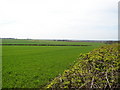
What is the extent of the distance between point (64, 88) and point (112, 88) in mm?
970

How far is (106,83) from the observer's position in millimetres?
2984

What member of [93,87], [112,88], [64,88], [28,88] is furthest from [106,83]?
[28,88]

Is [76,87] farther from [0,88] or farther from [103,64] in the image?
[0,88]

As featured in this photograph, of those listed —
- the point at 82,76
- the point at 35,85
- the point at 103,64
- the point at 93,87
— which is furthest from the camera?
the point at 35,85

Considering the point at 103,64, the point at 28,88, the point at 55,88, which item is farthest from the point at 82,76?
the point at 28,88

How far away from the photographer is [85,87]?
2.89m

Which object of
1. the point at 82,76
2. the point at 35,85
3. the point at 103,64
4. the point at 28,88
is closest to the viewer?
the point at 82,76

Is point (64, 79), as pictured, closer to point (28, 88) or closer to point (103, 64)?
point (103, 64)

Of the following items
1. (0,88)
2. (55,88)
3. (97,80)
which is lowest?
(0,88)

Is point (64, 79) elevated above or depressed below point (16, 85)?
above

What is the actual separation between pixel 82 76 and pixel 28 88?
3139 mm

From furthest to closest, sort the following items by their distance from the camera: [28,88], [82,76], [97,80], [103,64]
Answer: [28,88]
[103,64]
[82,76]
[97,80]

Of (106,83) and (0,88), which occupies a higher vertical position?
(106,83)

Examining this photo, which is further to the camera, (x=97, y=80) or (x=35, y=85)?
(x=35, y=85)
